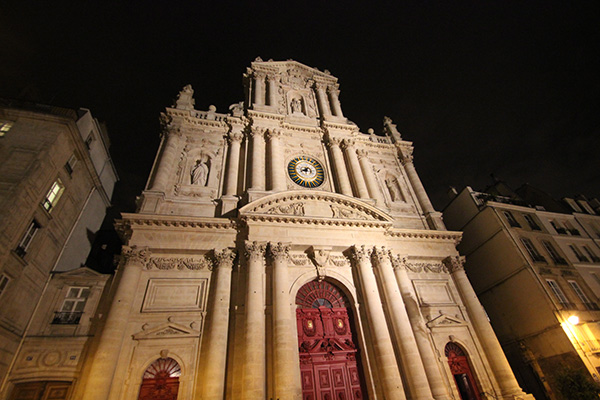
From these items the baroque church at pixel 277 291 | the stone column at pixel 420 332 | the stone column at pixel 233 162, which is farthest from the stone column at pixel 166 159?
the stone column at pixel 420 332

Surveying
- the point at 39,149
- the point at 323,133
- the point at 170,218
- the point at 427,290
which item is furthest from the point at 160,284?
the point at 323,133

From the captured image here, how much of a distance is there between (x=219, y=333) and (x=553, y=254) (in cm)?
1953

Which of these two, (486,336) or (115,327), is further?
(486,336)

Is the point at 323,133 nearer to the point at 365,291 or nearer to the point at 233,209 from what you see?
the point at 233,209

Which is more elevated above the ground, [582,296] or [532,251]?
[532,251]

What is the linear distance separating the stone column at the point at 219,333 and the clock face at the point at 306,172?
669 cm

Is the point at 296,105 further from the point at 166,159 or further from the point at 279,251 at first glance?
the point at 279,251

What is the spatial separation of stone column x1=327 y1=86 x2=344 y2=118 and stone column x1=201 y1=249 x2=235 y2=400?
1447 centimetres

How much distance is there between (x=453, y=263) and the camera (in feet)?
50.6

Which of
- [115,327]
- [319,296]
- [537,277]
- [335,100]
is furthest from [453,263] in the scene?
[115,327]

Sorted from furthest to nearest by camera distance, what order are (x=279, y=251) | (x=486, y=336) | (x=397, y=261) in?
(x=397, y=261), (x=486, y=336), (x=279, y=251)

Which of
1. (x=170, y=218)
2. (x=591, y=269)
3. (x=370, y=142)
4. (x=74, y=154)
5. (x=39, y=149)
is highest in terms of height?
(x=370, y=142)

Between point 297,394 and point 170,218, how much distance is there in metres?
8.54

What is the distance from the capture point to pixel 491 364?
12617mm
